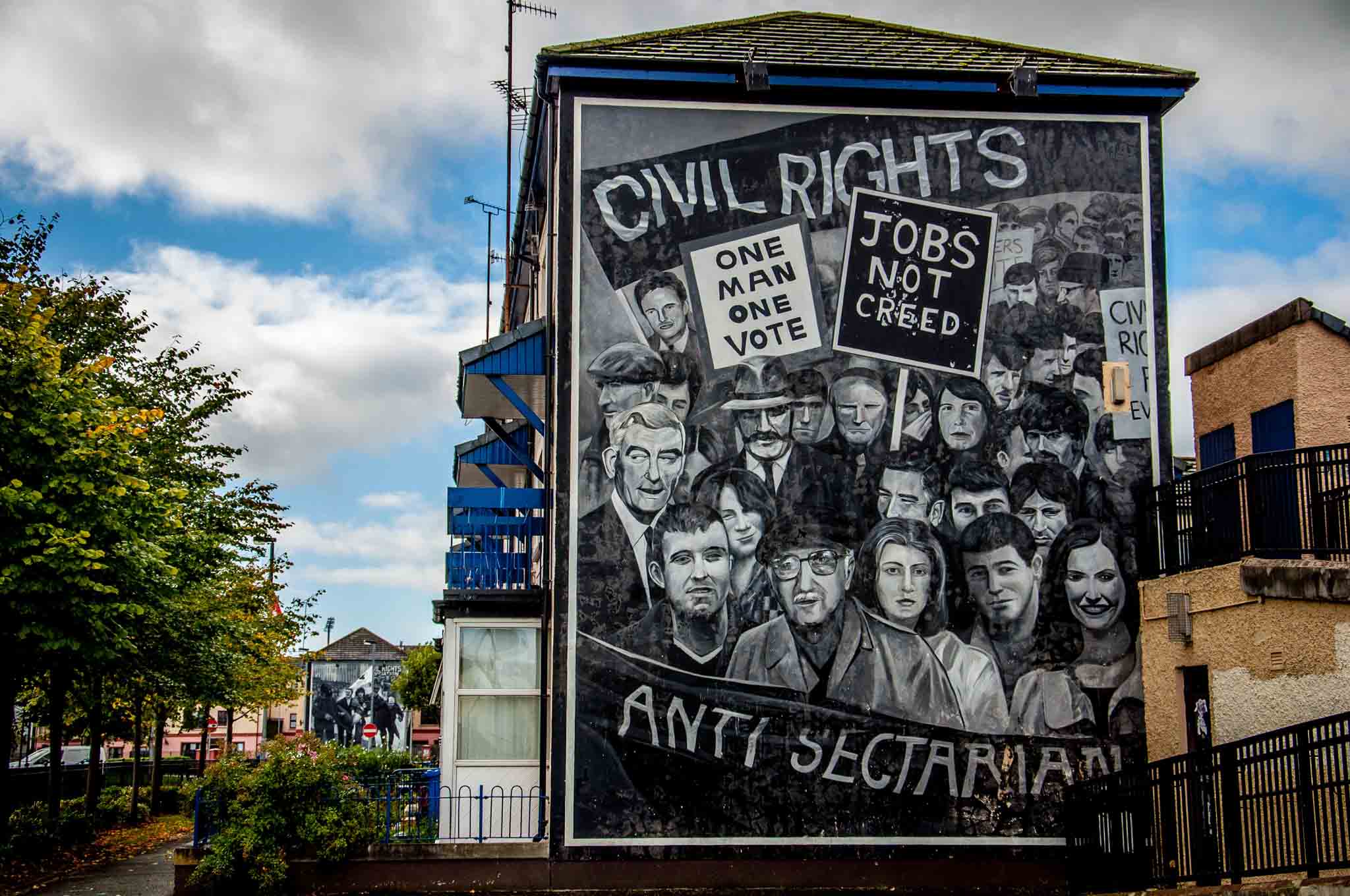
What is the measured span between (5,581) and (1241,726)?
14900 mm

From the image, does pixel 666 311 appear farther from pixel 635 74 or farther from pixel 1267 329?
pixel 1267 329

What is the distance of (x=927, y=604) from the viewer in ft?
53.4

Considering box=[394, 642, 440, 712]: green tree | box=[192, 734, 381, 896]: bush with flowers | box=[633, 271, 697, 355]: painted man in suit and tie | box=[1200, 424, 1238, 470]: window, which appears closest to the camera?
box=[192, 734, 381, 896]: bush with flowers

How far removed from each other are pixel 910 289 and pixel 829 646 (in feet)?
15.4

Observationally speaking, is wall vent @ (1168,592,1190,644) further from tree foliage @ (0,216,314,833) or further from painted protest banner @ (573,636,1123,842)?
tree foliage @ (0,216,314,833)

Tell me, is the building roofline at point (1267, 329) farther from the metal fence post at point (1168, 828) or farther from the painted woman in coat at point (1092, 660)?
the metal fence post at point (1168, 828)

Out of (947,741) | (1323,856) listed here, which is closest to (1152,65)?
(947,741)

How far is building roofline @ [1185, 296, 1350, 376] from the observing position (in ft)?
57.3

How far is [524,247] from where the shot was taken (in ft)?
86.8

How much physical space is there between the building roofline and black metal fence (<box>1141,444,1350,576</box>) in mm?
3369

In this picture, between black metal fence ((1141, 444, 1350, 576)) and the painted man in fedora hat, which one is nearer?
black metal fence ((1141, 444, 1350, 576))

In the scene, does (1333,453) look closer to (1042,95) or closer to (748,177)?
(1042,95)

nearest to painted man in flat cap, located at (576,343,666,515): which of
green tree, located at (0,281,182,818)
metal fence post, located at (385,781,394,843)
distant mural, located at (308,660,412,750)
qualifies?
metal fence post, located at (385,781,394,843)

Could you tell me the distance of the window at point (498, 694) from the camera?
57.0 feet
